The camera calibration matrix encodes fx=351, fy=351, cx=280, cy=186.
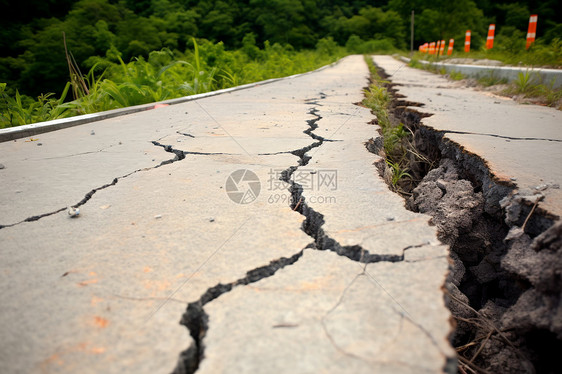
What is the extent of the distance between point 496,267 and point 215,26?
91.2ft

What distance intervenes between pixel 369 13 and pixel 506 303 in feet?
130

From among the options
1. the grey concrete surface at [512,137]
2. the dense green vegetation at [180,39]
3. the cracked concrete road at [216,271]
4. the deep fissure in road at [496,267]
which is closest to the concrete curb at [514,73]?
the dense green vegetation at [180,39]

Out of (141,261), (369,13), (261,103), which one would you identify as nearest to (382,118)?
(261,103)

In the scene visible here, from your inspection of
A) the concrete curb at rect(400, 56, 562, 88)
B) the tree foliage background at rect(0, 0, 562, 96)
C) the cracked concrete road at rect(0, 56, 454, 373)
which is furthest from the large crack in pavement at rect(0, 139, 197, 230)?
the concrete curb at rect(400, 56, 562, 88)

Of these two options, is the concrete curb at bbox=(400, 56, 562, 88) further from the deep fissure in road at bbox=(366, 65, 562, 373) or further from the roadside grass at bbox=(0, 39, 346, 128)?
the roadside grass at bbox=(0, 39, 346, 128)

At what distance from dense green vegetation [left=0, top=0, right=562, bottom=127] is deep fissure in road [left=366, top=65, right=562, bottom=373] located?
9.82 ft

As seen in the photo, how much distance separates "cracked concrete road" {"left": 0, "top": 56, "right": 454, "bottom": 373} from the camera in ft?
1.87

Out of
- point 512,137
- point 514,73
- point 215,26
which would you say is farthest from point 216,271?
→ point 215,26

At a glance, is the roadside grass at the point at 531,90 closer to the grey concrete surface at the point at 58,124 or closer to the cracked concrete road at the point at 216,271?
the cracked concrete road at the point at 216,271

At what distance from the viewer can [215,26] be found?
84.2ft

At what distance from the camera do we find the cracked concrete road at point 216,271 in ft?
1.87

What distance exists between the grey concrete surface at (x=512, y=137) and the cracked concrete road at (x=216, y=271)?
48 cm

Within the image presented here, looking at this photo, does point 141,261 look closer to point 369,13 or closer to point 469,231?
point 469,231

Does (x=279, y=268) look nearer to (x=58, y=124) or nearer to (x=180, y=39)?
(x=58, y=124)
